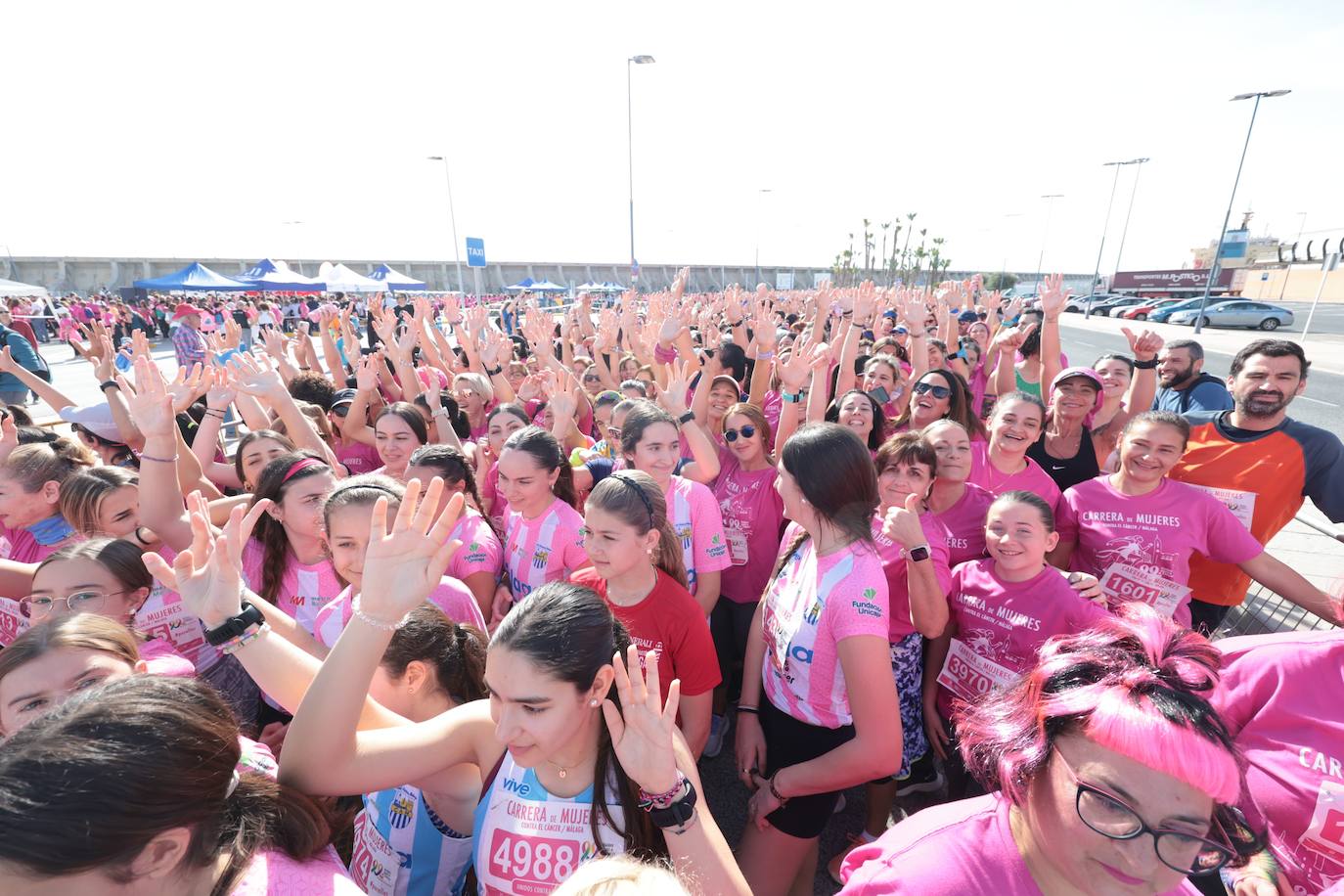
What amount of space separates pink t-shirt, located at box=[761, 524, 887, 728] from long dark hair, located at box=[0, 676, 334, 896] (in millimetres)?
1553

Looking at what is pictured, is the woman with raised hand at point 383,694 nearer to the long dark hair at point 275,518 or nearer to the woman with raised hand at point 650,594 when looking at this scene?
the woman with raised hand at point 650,594

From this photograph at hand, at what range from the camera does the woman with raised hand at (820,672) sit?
196cm

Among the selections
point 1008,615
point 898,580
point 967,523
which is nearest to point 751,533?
point 898,580

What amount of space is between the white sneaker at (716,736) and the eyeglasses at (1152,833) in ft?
8.18

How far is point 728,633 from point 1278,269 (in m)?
73.9

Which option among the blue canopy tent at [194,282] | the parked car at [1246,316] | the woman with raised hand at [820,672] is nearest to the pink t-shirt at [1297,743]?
the woman with raised hand at [820,672]

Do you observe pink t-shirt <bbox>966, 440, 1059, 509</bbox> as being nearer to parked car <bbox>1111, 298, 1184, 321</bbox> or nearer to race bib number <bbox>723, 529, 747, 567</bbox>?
race bib number <bbox>723, 529, 747, 567</bbox>

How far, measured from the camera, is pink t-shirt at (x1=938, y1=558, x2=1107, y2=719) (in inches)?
94.5

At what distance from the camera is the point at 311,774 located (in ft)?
4.91

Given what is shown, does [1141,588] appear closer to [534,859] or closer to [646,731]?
[646,731]

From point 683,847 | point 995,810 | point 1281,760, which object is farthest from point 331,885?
point 1281,760

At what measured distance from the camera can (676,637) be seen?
92.5 inches

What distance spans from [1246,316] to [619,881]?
132ft

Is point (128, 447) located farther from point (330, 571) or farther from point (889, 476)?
point (889, 476)
